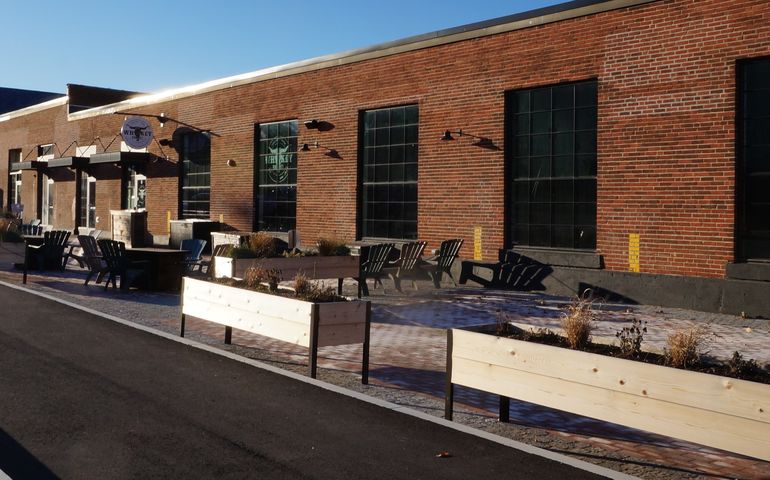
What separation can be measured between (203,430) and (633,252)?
37.2ft

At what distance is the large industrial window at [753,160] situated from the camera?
1370 centimetres

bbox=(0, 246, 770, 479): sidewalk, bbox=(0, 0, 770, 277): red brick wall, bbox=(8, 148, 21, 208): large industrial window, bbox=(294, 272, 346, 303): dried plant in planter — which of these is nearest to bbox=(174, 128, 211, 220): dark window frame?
bbox=(0, 0, 770, 277): red brick wall

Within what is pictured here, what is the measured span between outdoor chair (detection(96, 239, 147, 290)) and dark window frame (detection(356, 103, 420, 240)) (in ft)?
22.7

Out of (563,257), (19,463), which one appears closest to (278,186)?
(563,257)

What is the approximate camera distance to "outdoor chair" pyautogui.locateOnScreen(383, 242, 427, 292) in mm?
16922

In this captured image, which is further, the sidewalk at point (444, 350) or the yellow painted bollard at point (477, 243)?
the yellow painted bollard at point (477, 243)

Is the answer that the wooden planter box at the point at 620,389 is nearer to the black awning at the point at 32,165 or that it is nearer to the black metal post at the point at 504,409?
the black metal post at the point at 504,409

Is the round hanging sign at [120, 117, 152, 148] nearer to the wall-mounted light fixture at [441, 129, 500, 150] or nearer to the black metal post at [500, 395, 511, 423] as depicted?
the wall-mounted light fixture at [441, 129, 500, 150]

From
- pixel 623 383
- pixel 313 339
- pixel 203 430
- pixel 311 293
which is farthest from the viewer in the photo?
pixel 311 293

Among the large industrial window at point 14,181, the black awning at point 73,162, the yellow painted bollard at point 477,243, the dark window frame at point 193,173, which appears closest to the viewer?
the yellow painted bollard at point 477,243

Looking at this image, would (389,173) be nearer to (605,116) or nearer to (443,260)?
(443,260)

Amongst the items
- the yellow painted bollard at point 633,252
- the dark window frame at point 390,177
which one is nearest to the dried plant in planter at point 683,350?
the yellow painted bollard at point 633,252

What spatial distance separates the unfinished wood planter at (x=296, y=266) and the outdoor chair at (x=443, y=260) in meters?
2.32

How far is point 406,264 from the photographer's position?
17141 mm
